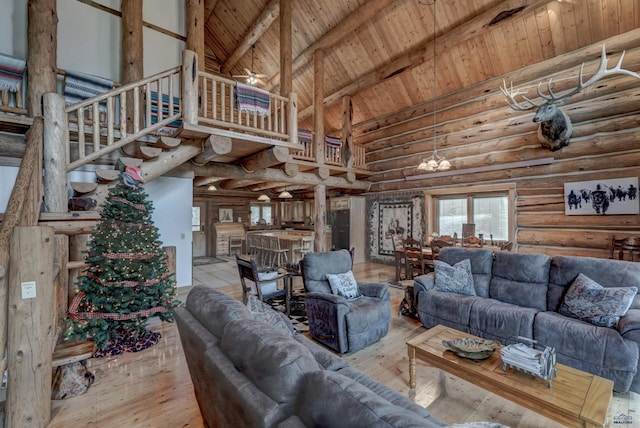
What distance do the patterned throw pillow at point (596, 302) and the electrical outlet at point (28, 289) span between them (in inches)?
176

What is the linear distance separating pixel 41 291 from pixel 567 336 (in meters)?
4.19

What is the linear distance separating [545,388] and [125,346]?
387cm

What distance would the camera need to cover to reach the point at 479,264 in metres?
3.78

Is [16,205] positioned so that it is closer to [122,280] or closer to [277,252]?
[122,280]

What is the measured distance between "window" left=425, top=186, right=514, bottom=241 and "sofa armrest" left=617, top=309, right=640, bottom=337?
3605 millimetres

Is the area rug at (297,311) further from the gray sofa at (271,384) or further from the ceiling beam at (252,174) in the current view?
the ceiling beam at (252,174)

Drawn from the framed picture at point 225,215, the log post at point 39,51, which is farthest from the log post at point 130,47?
the framed picture at point 225,215

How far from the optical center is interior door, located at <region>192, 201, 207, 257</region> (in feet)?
34.2

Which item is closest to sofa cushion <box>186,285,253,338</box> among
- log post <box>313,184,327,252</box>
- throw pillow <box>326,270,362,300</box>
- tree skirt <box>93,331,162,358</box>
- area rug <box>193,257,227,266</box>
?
throw pillow <box>326,270,362,300</box>

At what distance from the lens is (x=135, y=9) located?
16.1ft

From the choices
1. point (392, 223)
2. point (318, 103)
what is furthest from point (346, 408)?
point (392, 223)

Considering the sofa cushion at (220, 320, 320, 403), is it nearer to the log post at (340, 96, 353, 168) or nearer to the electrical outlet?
the electrical outlet

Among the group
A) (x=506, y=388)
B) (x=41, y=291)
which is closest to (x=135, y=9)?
(x=41, y=291)

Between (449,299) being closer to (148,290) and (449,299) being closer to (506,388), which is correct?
(506,388)
